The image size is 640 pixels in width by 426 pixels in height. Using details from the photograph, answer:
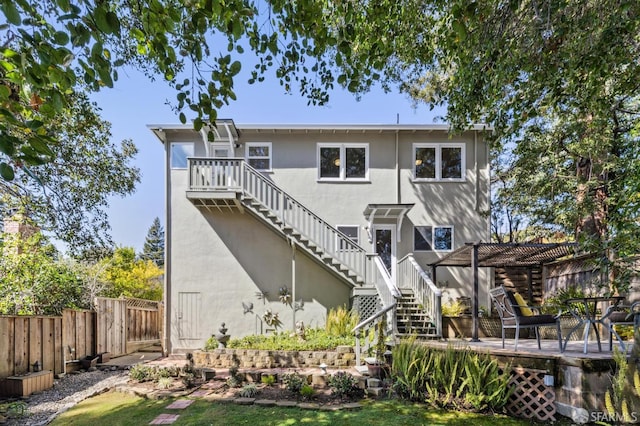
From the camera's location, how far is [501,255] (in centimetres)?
938

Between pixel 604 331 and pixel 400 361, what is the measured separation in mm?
5192

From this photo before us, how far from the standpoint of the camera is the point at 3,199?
27.2 ft

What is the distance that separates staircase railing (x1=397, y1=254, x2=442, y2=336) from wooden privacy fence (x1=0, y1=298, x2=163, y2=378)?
9.17m

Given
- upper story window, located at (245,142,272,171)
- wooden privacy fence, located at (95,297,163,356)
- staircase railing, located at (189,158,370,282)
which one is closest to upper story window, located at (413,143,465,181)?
staircase railing, located at (189,158,370,282)

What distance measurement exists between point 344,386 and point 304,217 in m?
5.53

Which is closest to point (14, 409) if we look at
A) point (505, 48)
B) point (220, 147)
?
point (220, 147)

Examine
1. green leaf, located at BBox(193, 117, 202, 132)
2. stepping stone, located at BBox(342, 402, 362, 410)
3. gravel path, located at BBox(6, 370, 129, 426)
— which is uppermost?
green leaf, located at BBox(193, 117, 202, 132)

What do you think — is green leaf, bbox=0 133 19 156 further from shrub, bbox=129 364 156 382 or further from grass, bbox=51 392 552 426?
shrub, bbox=129 364 156 382

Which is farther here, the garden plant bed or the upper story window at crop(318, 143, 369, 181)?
the upper story window at crop(318, 143, 369, 181)

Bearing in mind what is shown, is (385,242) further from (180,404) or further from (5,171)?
(5,171)

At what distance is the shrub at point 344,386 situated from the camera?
6.47 metres

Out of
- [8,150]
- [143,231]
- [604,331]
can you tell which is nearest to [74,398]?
[8,150]

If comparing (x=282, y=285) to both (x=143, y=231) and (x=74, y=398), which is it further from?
(x=143, y=231)

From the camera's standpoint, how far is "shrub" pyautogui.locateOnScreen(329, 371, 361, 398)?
6473mm
